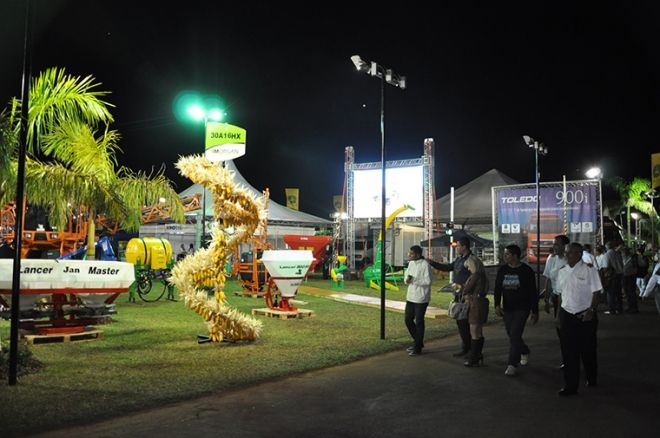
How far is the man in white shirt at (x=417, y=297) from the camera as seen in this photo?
8.95 meters

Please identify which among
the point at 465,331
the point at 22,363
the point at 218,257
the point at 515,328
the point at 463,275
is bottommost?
the point at 22,363

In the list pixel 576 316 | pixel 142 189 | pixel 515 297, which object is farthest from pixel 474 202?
pixel 576 316

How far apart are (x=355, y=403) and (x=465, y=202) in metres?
27.7

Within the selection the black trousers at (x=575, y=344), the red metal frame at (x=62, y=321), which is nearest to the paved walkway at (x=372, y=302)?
the black trousers at (x=575, y=344)

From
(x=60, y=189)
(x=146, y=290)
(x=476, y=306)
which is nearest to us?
(x=476, y=306)

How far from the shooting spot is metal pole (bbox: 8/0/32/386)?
21.3ft

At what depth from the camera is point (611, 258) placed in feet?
49.3

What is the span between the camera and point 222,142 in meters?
13.7

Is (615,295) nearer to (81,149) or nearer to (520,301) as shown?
(520,301)

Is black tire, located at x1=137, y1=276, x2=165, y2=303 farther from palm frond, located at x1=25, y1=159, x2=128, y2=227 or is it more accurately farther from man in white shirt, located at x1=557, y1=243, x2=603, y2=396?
man in white shirt, located at x1=557, y1=243, x2=603, y2=396

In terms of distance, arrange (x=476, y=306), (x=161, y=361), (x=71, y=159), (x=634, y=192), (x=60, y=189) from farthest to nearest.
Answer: (x=634, y=192) < (x=71, y=159) < (x=60, y=189) < (x=161, y=361) < (x=476, y=306)

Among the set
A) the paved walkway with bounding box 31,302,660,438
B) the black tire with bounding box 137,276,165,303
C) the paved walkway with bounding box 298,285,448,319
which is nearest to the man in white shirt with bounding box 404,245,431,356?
the paved walkway with bounding box 31,302,660,438

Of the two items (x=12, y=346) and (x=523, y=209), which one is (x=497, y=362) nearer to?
(x=12, y=346)

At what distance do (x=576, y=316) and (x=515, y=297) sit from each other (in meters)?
0.96
